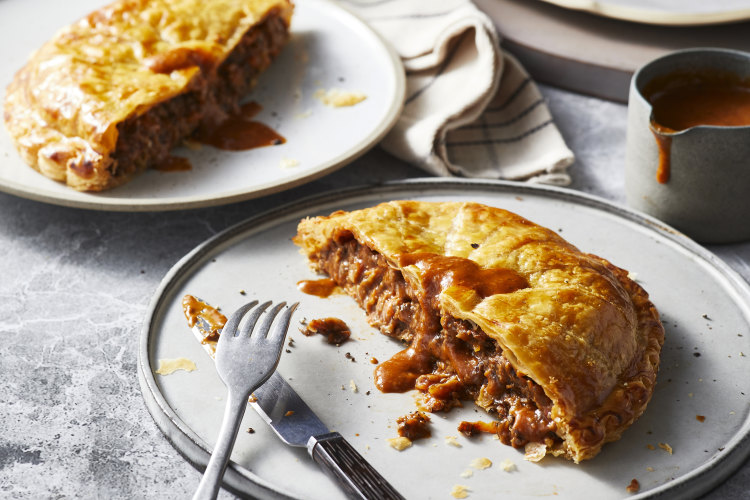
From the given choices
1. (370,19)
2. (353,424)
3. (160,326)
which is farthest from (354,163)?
(353,424)

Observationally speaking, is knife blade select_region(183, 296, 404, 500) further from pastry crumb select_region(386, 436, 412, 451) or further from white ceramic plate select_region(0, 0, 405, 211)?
white ceramic plate select_region(0, 0, 405, 211)

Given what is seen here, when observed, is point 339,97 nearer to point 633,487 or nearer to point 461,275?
point 461,275

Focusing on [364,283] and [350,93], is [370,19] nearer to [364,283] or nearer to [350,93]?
[350,93]

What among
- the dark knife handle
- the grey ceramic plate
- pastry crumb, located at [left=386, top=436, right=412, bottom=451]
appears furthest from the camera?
pastry crumb, located at [left=386, top=436, right=412, bottom=451]

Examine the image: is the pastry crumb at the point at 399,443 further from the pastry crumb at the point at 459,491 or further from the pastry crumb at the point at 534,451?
the pastry crumb at the point at 534,451

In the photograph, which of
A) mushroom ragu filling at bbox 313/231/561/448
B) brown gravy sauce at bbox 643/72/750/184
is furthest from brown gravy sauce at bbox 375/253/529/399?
brown gravy sauce at bbox 643/72/750/184

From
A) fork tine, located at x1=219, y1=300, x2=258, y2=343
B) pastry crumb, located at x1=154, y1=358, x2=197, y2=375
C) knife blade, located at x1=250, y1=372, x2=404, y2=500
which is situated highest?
fork tine, located at x1=219, y1=300, x2=258, y2=343
